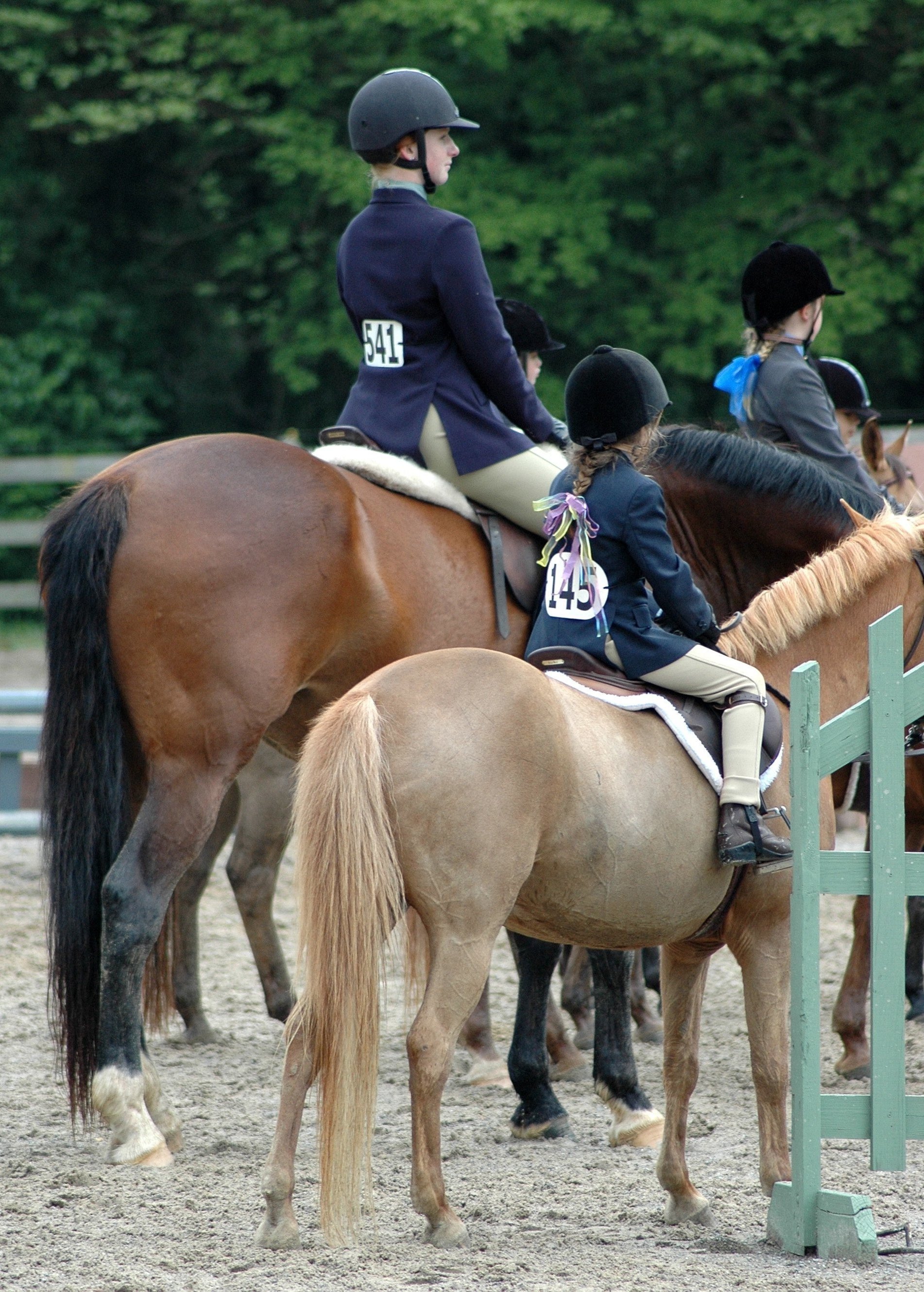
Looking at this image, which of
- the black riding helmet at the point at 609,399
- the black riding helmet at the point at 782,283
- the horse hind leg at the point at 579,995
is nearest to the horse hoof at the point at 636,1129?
the horse hind leg at the point at 579,995

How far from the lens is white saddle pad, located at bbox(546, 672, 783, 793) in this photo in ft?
11.3

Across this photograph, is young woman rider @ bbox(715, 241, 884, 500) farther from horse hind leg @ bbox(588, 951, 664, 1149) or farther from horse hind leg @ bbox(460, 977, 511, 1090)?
horse hind leg @ bbox(460, 977, 511, 1090)

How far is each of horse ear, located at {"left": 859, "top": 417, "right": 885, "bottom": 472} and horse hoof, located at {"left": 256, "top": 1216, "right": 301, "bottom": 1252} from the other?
3.79m

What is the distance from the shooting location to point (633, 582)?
3617 mm

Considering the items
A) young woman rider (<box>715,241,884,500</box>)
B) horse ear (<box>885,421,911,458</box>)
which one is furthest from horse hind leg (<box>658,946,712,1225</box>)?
horse ear (<box>885,421,911,458</box>)

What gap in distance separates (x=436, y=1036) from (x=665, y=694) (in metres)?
0.98

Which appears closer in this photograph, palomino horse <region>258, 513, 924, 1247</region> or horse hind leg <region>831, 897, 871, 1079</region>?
palomino horse <region>258, 513, 924, 1247</region>

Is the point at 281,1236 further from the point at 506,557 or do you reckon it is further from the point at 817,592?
the point at 506,557

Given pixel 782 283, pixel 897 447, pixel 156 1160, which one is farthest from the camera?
pixel 897 447

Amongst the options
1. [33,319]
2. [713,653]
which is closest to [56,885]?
[713,653]

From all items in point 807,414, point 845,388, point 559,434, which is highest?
point 845,388

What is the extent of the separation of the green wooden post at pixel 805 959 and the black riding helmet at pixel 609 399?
0.77 meters

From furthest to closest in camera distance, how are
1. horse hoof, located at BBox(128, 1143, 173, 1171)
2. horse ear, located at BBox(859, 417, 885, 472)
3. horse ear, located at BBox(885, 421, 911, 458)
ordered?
horse ear, located at BBox(885, 421, 911, 458)
horse ear, located at BBox(859, 417, 885, 472)
horse hoof, located at BBox(128, 1143, 173, 1171)

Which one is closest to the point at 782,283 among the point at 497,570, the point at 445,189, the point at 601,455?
the point at 497,570
